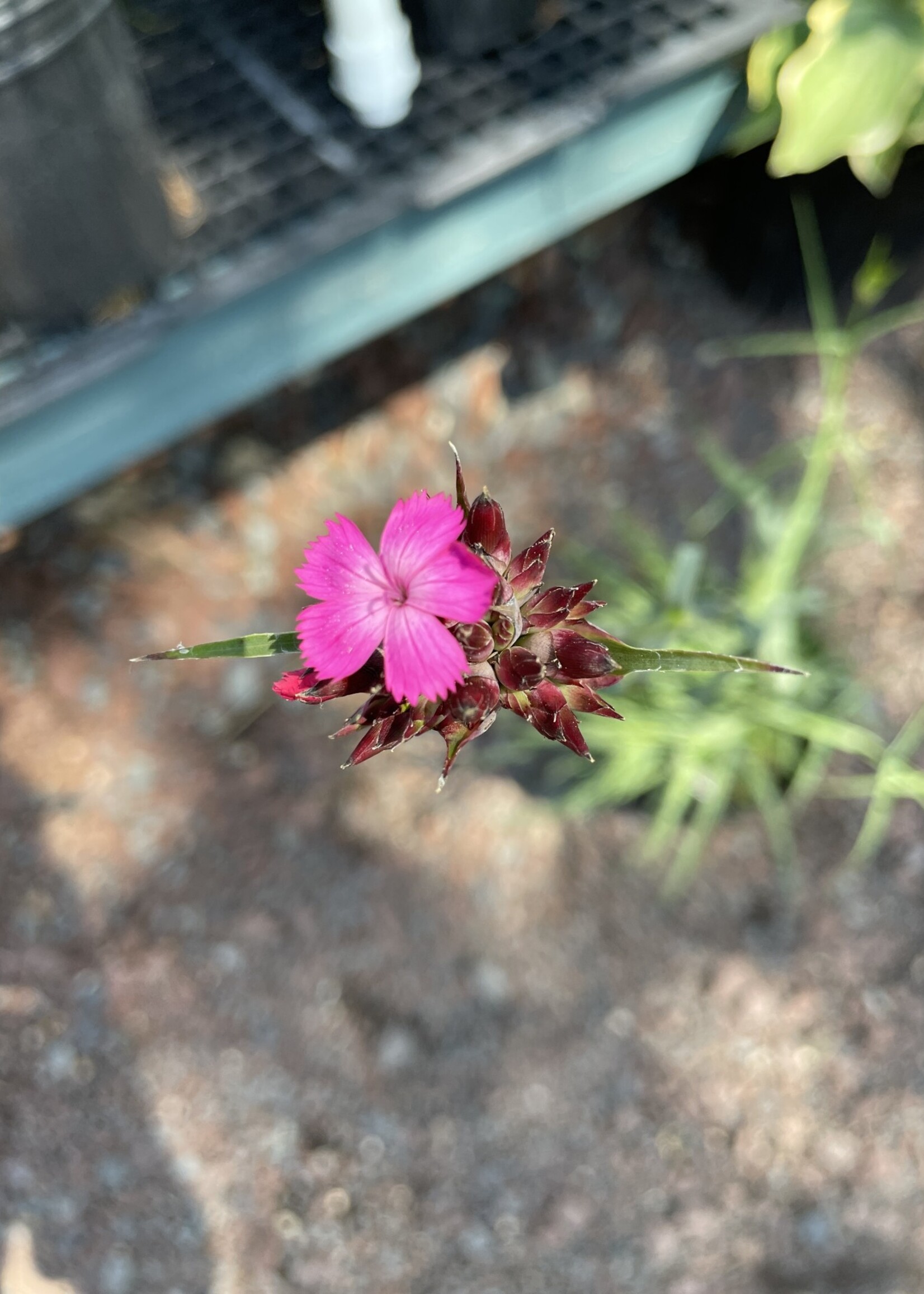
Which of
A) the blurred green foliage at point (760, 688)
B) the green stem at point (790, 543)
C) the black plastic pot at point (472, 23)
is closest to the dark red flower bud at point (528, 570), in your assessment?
the blurred green foliage at point (760, 688)

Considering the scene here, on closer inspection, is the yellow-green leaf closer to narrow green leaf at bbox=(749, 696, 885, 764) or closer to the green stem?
the green stem

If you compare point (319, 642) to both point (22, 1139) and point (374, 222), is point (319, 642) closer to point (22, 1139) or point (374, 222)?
point (374, 222)

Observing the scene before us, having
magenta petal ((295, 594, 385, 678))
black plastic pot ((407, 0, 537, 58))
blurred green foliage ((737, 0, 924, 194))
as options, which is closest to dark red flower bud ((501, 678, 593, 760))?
magenta petal ((295, 594, 385, 678))

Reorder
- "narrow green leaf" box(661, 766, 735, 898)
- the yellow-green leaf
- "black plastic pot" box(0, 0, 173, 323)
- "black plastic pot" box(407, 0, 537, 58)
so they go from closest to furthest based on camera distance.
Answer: "black plastic pot" box(0, 0, 173, 323) → the yellow-green leaf → "black plastic pot" box(407, 0, 537, 58) → "narrow green leaf" box(661, 766, 735, 898)

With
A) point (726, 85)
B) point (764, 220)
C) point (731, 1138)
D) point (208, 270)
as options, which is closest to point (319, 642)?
point (208, 270)

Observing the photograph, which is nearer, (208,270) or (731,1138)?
(208,270)

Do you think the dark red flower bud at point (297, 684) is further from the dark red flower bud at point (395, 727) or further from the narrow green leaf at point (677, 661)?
the narrow green leaf at point (677, 661)

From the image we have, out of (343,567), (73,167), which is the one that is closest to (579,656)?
(343,567)
